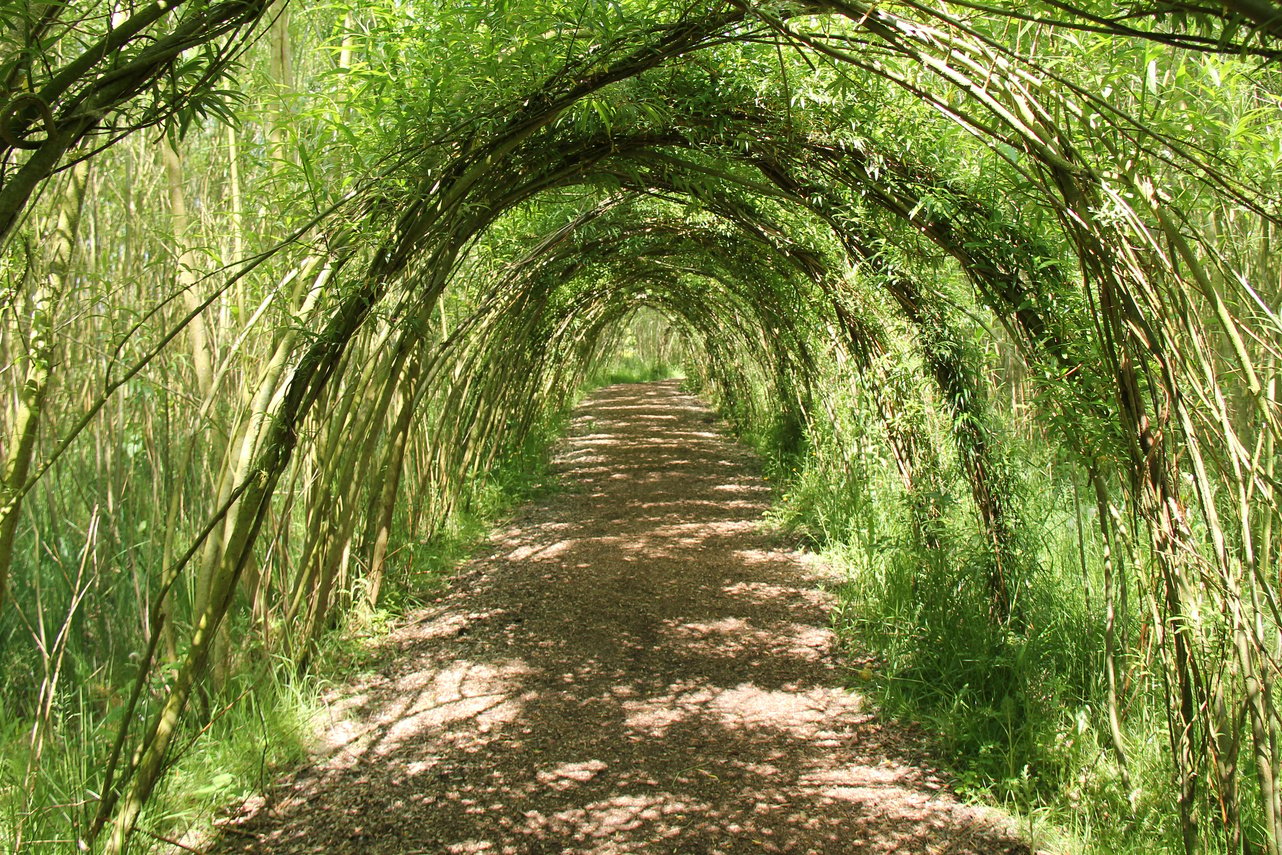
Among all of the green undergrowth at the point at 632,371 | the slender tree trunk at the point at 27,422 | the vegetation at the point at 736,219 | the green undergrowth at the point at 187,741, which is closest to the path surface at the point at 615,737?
the green undergrowth at the point at 187,741

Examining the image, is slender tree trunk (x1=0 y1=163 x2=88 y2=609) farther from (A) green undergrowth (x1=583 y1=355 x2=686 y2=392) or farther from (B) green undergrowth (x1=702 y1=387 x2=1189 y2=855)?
(A) green undergrowth (x1=583 y1=355 x2=686 y2=392)

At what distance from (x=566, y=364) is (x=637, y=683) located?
10182 mm

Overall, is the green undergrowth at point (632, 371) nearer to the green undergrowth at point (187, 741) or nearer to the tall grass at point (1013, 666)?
the tall grass at point (1013, 666)

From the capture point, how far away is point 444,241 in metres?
3.14

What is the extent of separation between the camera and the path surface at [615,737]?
246cm

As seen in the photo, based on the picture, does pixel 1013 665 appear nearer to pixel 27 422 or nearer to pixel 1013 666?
pixel 1013 666

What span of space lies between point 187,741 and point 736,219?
3.52 m

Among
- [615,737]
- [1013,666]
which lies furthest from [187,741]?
[1013,666]

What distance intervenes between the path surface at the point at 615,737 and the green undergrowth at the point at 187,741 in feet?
0.35

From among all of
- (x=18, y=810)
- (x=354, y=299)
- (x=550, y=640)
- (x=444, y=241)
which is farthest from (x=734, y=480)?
(x=18, y=810)

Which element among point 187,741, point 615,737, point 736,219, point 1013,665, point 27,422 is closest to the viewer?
point 27,422

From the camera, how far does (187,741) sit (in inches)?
103

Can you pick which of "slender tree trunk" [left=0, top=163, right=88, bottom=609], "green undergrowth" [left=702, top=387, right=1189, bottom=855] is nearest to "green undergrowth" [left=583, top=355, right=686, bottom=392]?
"green undergrowth" [left=702, top=387, right=1189, bottom=855]

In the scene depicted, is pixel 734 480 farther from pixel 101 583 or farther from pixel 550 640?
pixel 101 583
